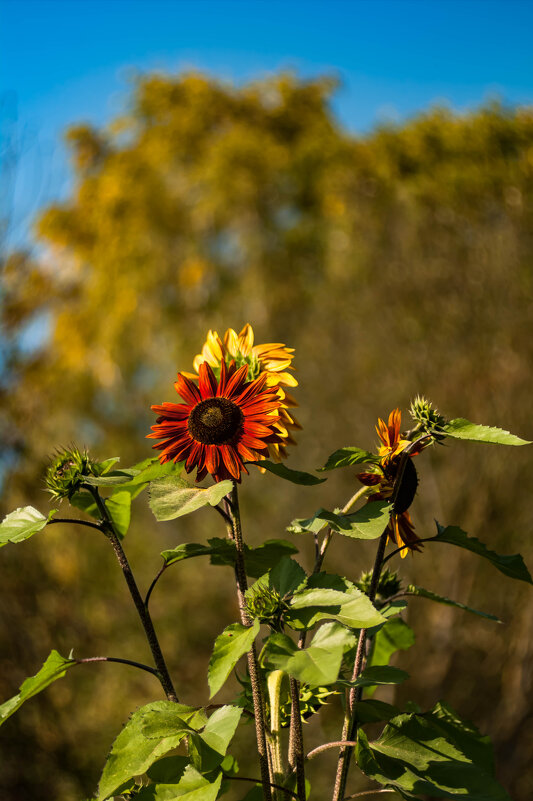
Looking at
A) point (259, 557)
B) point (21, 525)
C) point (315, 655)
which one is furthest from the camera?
point (259, 557)

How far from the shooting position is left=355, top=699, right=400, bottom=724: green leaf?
74 cm

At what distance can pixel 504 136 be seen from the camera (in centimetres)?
555

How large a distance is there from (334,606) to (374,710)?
7.9 inches

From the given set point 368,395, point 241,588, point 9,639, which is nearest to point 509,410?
point 368,395

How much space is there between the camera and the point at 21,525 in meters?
0.68

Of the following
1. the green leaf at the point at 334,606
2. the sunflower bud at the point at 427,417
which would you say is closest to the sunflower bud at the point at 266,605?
the green leaf at the point at 334,606

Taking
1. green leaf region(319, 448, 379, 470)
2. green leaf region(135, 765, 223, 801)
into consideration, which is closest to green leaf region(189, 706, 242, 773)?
green leaf region(135, 765, 223, 801)

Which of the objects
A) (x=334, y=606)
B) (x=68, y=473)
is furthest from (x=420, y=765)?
(x=68, y=473)

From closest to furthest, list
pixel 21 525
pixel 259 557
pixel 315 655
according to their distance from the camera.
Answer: pixel 315 655
pixel 21 525
pixel 259 557

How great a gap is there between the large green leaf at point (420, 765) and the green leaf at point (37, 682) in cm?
30

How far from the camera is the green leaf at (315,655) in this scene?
0.54 metres

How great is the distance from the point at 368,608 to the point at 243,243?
346 inches

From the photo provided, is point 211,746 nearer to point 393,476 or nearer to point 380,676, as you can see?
point 380,676

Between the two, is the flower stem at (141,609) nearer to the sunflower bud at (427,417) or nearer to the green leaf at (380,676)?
the green leaf at (380,676)
